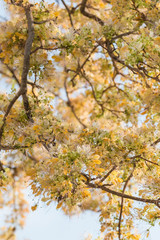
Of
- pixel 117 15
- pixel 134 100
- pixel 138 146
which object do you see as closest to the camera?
pixel 138 146

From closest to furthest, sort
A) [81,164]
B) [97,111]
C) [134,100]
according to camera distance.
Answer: [81,164]
[134,100]
[97,111]

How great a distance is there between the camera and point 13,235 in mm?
5328

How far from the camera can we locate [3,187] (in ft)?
9.59

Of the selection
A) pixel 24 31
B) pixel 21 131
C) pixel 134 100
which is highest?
pixel 134 100

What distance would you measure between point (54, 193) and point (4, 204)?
12.1 feet

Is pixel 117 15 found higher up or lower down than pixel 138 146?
higher up

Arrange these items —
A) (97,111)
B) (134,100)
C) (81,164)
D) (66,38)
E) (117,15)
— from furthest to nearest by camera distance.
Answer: (97,111)
(134,100)
(117,15)
(66,38)
(81,164)

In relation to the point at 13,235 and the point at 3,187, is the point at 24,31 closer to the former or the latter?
the point at 3,187

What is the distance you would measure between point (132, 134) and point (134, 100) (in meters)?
2.05

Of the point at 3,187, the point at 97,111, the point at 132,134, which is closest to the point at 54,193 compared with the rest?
the point at 132,134

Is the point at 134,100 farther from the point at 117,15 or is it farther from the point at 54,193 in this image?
the point at 54,193

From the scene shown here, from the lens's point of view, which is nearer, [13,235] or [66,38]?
[66,38]

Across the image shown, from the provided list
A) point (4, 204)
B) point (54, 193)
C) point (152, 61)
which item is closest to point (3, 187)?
point (54, 193)

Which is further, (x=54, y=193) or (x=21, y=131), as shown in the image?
(x=21, y=131)
